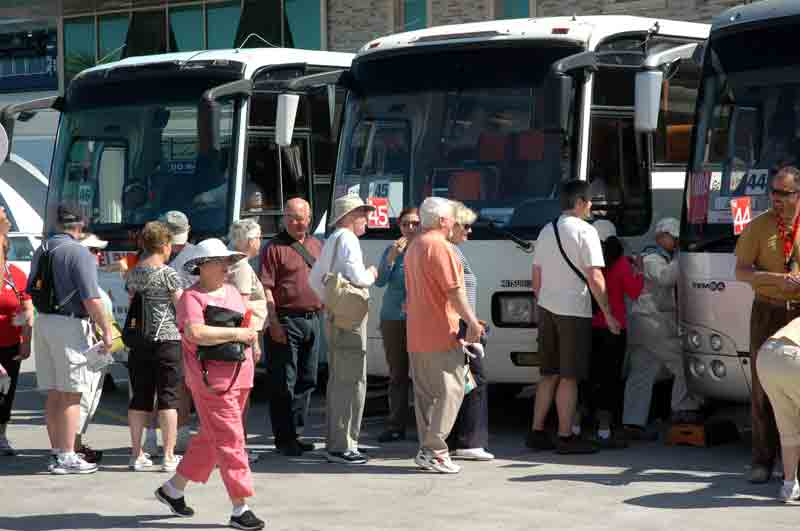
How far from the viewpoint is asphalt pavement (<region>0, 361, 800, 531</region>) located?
27.9ft

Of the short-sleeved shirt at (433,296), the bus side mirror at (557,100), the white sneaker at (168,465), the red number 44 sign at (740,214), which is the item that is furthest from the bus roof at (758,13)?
the white sneaker at (168,465)

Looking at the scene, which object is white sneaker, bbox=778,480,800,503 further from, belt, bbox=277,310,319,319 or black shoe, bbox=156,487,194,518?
belt, bbox=277,310,319,319

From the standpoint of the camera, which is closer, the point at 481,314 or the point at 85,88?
the point at 481,314

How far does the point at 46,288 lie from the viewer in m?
10.2

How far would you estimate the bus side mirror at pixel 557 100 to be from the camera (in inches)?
435

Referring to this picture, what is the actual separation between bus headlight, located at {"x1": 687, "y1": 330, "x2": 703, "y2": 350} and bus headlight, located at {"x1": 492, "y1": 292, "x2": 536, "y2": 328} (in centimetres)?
124

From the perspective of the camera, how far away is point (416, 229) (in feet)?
37.6

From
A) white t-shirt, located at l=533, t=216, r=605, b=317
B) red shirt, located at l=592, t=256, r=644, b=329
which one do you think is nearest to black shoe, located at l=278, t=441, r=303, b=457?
white t-shirt, located at l=533, t=216, r=605, b=317

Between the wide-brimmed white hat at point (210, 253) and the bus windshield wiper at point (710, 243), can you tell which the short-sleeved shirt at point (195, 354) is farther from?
the bus windshield wiper at point (710, 243)

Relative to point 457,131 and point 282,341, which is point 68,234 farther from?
point 457,131

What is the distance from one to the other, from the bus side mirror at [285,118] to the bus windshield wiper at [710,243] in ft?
13.0

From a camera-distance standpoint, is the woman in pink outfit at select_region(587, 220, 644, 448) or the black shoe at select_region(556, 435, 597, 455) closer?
the black shoe at select_region(556, 435, 597, 455)

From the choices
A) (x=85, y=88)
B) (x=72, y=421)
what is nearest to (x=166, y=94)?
(x=85, y=88)

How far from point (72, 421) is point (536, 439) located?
3143 mm
